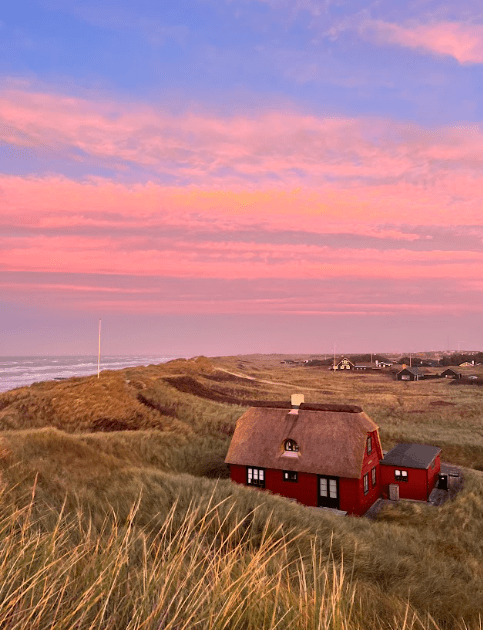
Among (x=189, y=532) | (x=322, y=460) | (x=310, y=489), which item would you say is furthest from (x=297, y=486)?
(x=189, y=532)

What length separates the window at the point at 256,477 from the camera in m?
29.9

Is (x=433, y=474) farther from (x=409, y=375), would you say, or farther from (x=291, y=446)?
(x=409, y=375)

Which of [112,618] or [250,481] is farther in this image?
[250,481]

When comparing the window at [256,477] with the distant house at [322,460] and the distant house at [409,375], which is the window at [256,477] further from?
the distant house at [409,375]

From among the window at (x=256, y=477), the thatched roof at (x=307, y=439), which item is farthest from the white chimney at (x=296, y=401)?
the window at (x=256, y=477)

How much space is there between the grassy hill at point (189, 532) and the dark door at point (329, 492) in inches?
104

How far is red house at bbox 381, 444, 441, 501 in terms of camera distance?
98.5ft

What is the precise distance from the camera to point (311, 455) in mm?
28703

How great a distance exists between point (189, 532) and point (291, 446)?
25.3 m

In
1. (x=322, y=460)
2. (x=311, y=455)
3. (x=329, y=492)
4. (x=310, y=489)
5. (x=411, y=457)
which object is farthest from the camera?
(x=411, y=457)

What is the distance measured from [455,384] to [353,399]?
116 ft

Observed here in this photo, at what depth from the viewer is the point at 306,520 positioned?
1700cm

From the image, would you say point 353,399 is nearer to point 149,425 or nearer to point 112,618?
point 149,425

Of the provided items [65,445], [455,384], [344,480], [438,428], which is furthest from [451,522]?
[455,384]
